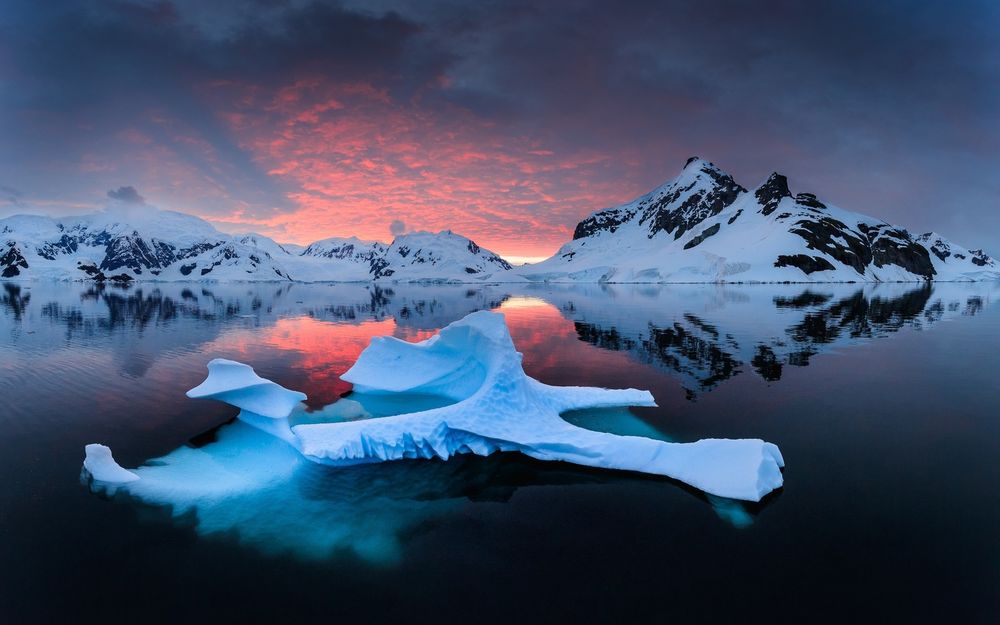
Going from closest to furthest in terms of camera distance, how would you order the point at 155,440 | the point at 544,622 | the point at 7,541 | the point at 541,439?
1. the point at 544,622
2. the point at 7,541
3. the point at 541,439
4. the point at 155,440

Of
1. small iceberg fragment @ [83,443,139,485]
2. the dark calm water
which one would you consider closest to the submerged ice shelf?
small iceberg fragment @ [83,443,139,485]

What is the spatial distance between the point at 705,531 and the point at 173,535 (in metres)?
9.45

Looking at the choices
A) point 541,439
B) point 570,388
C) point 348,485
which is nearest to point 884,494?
point 541,439

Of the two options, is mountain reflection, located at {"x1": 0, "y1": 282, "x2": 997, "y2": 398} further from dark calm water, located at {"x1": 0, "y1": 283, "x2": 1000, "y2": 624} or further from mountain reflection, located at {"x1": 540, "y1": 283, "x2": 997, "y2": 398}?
dark calm water, located at {"x1": 0, "y1": 283, "x2": 1000, "y2": 624}

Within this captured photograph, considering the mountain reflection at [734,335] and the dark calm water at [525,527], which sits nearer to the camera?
the dark calm water at [525,527]

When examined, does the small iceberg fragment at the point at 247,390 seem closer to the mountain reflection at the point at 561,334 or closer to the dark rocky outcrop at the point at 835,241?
the mountain reflection at the point at 561,334

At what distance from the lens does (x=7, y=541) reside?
25.2 ft

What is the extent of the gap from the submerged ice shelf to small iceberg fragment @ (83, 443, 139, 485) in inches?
0.9

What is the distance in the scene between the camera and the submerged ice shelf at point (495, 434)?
977 cm

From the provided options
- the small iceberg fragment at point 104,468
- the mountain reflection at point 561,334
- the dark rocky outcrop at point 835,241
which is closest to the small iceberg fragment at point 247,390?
the small iceberg fragment at point 104,468

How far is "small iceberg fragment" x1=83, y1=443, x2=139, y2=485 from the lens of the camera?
9672mm

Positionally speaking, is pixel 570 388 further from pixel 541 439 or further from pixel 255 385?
pixel 255 385

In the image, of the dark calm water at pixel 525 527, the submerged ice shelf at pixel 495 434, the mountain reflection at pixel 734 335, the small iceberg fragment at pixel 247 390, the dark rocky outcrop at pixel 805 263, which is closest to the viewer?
the dark calm water at pixel 525 527

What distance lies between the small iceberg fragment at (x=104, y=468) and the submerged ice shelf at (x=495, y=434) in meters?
0.02
